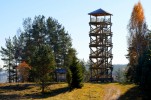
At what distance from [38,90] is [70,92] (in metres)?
7.10

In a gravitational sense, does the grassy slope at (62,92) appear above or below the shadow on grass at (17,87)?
below

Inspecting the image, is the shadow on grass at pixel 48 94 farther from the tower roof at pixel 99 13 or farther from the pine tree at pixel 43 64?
the tower roof at pixel 99 13

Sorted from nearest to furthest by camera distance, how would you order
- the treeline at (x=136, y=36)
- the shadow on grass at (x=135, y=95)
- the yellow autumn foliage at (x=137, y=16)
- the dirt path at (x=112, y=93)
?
the shadow on grass at (x=135, y=95) → the dirt path at (x=112, y=93) → the treeline at (x=136, y=36) → the yellow autumn foliage at (x=137, y=16)

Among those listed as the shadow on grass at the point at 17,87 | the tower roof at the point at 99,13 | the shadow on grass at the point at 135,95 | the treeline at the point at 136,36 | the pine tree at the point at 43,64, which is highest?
the tower roof at the point at 99,13

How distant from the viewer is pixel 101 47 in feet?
226

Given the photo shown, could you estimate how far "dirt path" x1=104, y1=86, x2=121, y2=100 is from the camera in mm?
50963

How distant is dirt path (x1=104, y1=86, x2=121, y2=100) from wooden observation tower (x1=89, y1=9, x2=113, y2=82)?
36.0 ft

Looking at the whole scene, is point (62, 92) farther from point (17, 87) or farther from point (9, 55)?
point (9, 55)

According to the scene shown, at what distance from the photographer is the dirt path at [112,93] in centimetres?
5096

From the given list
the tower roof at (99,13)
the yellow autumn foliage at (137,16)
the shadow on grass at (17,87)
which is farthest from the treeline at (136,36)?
the shadow on grass at (17,87)

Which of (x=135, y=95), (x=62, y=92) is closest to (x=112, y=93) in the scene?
(x=135, y=95)

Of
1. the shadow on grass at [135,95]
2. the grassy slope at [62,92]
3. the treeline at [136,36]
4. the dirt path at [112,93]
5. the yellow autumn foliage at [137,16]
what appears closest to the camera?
the shadow on grass at [135,95]

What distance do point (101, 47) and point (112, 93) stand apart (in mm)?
16650

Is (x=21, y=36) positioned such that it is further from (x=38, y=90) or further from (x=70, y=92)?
(x=70, y=92)
